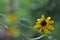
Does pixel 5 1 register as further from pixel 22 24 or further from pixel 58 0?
pixel 22 24

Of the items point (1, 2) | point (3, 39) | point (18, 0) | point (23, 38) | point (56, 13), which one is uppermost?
point (18, 0)

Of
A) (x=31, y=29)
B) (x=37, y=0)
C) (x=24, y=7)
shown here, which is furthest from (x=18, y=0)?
(x=31, y=29)

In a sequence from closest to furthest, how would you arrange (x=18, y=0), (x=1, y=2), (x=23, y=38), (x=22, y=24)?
(x=23, y=38) < (x=22, y=24) < (x=1, y=2) < (x=18, y=0)

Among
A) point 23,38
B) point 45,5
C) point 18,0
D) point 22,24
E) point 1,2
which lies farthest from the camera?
point 18,0

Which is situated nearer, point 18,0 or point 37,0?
point 37,0

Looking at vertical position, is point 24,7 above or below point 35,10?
above

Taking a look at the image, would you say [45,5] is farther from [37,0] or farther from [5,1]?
[5,1]

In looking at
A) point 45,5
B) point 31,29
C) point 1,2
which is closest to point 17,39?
point 31,29
